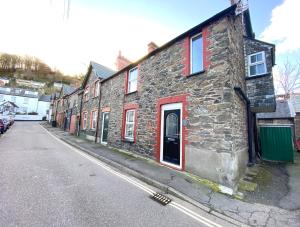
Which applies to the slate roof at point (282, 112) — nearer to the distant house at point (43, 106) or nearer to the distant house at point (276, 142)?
the distant house at point (276, 142)

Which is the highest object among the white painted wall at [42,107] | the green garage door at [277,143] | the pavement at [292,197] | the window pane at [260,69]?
the white painted wall at [42,107]

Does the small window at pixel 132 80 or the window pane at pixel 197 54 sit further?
the small window at pixel 132 80

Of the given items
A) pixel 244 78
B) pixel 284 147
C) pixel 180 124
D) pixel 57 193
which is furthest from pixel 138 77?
pixel 284 147

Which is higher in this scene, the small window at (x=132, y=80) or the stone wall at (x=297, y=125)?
Result: the small window at (x=132, y=80)

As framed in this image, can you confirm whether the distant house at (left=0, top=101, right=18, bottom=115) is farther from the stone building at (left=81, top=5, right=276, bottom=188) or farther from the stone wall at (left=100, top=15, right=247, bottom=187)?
the stone wall at (left=100, top=15, right=247, bottom=187)

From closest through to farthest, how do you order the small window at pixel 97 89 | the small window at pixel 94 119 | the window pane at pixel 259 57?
the window pane at pixel 259 57 → the small window at pixel 94 119 → the small window at pixel 97 89

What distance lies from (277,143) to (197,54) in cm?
877

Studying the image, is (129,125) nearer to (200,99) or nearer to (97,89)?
(200,99)

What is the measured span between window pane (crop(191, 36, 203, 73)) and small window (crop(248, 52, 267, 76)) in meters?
4.05

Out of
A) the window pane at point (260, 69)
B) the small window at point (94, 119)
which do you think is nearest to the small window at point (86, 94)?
the small window at point (94, 119)

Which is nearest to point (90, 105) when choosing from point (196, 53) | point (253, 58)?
point (196, 53)

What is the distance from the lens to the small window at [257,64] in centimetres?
850

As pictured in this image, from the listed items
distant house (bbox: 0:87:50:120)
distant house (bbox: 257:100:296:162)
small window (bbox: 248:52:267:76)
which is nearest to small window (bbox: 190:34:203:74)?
small window (bbox: 248:52:267:76)

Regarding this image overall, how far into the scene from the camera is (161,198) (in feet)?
14.4
